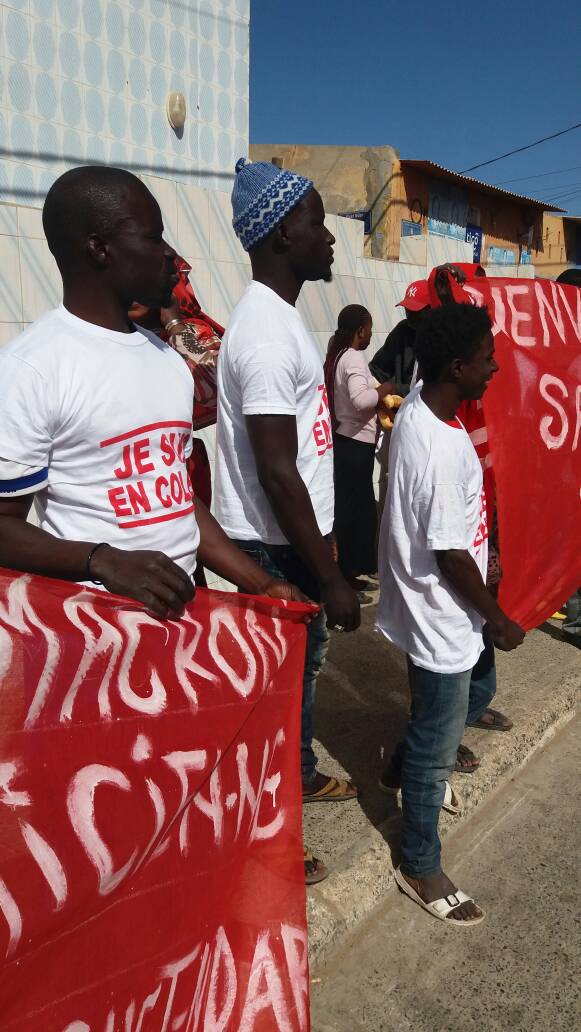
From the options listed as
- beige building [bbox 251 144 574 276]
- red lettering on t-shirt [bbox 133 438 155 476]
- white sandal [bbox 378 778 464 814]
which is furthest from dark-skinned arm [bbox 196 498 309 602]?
beige building [bbox 251 144 574 276]

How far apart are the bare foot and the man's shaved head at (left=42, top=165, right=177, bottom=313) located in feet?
6.25

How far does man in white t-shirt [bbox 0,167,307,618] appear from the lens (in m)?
1.50

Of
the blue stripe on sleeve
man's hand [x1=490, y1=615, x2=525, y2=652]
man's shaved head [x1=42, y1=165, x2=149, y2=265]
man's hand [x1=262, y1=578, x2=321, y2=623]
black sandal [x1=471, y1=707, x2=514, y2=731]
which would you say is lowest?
black sandal [x1=471, y1=707, x2=514, y2=731]

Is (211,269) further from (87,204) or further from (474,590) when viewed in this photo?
(87,204)

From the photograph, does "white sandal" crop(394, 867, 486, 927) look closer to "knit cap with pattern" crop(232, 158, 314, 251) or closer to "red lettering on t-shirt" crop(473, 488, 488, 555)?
"red lettering on t-shirt" crop(473, 488, 488, 555)

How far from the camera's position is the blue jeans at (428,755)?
7.75 ft

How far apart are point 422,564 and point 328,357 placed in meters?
3.15

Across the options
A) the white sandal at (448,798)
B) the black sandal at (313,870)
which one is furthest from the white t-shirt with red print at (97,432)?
the white sandal at (448,798)

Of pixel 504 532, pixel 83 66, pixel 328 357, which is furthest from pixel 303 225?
pixel 83 66

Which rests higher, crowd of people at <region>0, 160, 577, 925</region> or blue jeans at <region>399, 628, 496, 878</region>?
crowd of people at <region>0, 160, 577, 925</region>

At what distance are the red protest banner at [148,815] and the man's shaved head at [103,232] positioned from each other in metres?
0.61

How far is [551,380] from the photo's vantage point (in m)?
3.20

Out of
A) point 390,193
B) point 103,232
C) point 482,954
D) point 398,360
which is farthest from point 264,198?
point 390,193

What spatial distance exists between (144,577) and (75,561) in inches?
5.1
